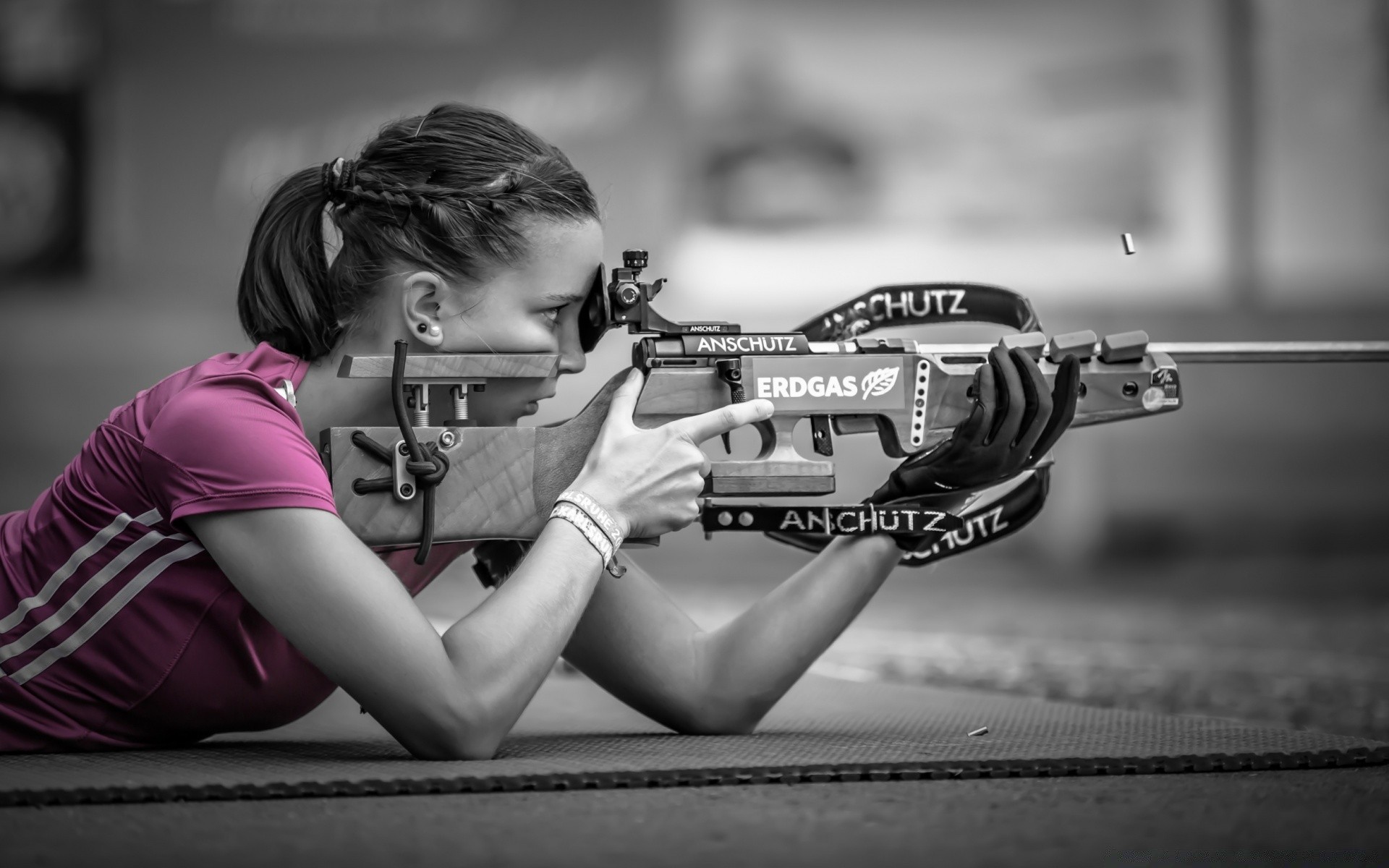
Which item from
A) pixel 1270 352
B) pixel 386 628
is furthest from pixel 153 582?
pixel 1270 352

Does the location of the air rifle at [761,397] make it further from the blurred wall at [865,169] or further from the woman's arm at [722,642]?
the blurred wall at [865,169]

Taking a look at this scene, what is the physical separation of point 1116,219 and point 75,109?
16.9 ft

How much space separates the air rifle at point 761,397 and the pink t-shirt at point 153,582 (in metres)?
0.12

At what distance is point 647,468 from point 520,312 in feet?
0.77

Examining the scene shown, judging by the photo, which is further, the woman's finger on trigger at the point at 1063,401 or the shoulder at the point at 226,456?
the woman's finger on trigger at the point at 1063,401

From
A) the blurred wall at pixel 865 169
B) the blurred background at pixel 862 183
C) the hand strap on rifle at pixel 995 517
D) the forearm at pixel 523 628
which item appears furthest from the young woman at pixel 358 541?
the blurred wall at pixel 865 169

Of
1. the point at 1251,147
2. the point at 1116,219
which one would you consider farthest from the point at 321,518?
the point at 1251,147

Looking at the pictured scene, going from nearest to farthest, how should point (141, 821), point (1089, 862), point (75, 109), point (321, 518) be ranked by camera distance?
point (1089, 862), point (141, 821), point (321, 518), point (75, 109)

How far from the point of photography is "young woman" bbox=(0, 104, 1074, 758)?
1384 millimetres

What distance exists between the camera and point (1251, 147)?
7.20 metres

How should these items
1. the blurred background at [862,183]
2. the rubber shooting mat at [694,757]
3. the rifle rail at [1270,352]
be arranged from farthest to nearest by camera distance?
1. the blurred background at [862,183]
2. the rifle rail at [1270,352]
3. the rubber shooting mat at [694,757]

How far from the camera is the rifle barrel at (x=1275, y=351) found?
6.39 ft

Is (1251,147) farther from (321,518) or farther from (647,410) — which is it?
(321,518)

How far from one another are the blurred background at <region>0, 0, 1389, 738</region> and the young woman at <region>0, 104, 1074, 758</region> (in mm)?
4602
